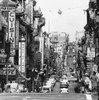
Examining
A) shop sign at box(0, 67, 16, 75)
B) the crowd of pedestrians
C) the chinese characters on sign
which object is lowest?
the crowd of pedestrians

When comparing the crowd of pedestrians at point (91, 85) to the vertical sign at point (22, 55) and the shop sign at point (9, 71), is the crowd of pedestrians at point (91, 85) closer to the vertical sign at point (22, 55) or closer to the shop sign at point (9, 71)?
the vertical sign at point (22, 55)

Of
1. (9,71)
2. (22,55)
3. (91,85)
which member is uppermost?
(22,55)

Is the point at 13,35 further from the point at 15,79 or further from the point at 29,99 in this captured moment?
the point at 29,99

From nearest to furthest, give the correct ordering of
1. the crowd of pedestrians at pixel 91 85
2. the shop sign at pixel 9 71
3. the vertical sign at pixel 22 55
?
the crowd of pedestrians at pixel 91 85, the shop sign at pixel 9 71, the vertical sign at pixel 22 55

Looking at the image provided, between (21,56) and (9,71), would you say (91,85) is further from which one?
(21,56)

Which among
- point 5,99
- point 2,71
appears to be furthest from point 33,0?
point 5,99

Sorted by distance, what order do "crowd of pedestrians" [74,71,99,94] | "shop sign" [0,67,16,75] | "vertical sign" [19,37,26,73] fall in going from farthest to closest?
"vertical sign" [19,37,26,73] < "shop sign" [0,67,16,75] < "crowd of pedestrians" [74,71,99,94]

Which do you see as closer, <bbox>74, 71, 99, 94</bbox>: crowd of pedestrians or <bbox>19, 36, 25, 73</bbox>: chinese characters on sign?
<bbox>74, 71, 99, 94</bbox>: crowd of pedestrians

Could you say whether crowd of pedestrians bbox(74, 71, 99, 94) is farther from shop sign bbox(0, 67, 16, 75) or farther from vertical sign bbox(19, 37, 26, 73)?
shop sign bbox(0, 67, 16, 75)

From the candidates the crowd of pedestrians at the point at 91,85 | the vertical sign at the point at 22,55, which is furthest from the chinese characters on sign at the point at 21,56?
the crowd of pedestrians at the point at 91,85

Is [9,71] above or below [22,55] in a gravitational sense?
below

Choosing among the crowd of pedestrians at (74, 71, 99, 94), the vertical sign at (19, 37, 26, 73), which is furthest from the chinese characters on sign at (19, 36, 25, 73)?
the crowd of pedestrians at (74, 71, 99, 94)

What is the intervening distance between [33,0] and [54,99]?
2662 inches

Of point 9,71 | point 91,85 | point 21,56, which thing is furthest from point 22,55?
point 91,85
